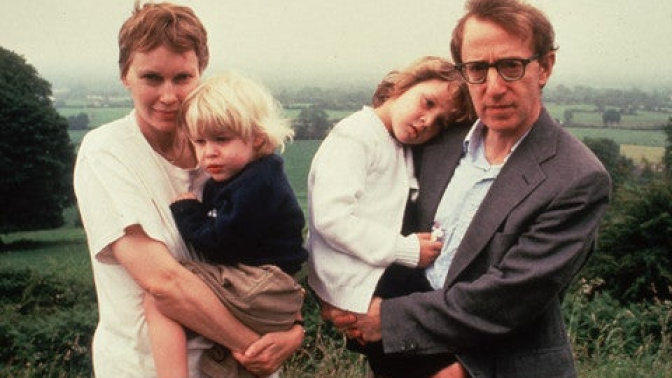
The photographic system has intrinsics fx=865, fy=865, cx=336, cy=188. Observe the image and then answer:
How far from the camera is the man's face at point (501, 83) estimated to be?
296cm

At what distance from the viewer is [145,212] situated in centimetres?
296

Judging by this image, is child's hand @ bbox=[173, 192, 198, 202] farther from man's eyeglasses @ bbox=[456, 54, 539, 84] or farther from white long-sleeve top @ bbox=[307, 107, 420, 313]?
man's eyeglasses @ bbox=[456, 54, 539, 84]

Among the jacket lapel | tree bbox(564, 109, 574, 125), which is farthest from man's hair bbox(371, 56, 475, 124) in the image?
tree bbox(564, 109, 574, 125)

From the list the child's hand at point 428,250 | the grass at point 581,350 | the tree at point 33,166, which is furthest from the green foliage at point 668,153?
the tree at point 33,166

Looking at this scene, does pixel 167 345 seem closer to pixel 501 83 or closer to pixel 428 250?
pixel 428 250

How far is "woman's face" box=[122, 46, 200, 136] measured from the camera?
9.86 ft

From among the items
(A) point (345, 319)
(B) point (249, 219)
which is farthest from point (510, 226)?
(B) point (249, 219)

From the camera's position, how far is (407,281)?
339cm

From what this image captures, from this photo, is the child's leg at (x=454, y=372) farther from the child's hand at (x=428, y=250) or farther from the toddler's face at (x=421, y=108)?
the toddler's face at (x=421, y=108)

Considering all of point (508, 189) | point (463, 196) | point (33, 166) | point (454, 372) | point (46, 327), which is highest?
point (508, 189)

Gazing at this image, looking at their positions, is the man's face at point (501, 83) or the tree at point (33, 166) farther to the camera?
the tree at point (33, 166)

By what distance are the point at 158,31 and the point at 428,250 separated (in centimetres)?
125

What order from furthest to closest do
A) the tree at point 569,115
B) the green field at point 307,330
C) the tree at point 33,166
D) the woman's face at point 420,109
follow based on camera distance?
1. the tree at point 33,166
2. the tree at point 569,115
3. the green field at point 307,330
4. the woman's face at point 420,109

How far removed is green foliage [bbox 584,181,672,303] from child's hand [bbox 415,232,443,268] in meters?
11.4
